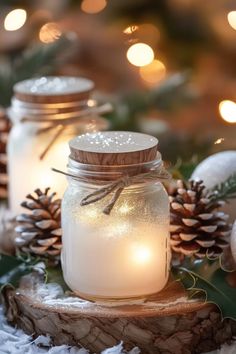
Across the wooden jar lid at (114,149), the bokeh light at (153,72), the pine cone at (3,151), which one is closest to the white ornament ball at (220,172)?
the wooden jar lid at (114,149)

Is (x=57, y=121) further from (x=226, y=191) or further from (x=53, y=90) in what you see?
(x=226, y=191)

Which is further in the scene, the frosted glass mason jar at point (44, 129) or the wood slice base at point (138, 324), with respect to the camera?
the frosted glass mason jar at point (44, 129)

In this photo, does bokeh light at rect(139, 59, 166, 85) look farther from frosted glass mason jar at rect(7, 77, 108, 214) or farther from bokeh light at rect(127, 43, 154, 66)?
frosted glass mason jar at rect(7, 77, 108, 214)

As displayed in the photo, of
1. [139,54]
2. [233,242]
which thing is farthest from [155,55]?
[233,242]

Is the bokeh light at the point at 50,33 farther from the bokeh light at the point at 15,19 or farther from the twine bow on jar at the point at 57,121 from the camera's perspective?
the twine bow on jar at the point at 57,121

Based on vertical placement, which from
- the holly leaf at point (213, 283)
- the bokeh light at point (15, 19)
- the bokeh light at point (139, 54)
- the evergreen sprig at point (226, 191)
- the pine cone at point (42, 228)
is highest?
the bokeh light at point (15, 19)

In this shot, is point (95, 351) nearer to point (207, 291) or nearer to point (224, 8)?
point (207, 291)

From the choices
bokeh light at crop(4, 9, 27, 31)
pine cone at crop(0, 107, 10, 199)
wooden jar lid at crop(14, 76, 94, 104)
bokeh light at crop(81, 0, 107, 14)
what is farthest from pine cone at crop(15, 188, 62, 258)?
bokeh light at crop(81, 0, 107, 14)
